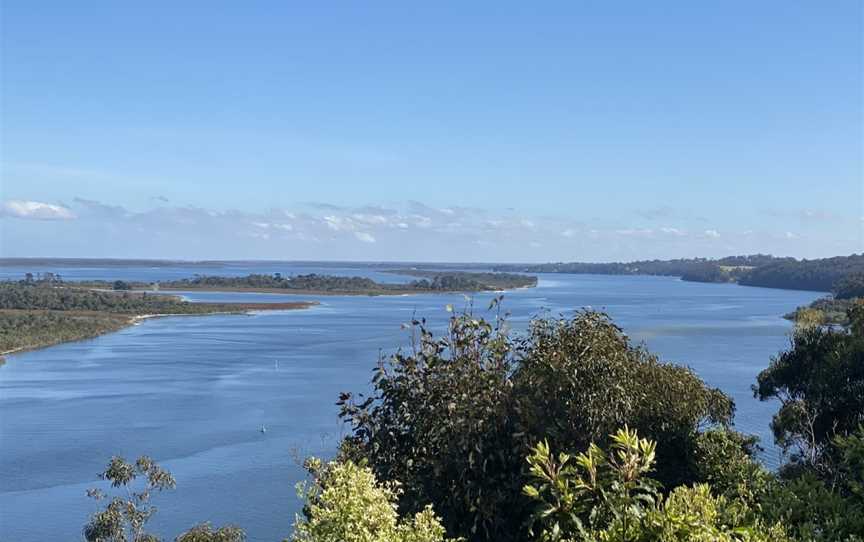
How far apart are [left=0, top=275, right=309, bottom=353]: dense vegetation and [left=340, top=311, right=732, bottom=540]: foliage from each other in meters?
55.7

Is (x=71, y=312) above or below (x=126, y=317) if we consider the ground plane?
above

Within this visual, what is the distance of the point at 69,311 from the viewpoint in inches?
3268

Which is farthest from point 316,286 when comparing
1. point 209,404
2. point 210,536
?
point 210,536

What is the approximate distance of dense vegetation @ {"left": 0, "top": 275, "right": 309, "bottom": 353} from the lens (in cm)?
6412

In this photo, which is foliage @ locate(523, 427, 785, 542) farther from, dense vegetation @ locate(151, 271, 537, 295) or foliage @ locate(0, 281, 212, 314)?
dense vegetation @ locate(151, 271, 537, 295)

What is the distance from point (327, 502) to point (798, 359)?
13267 mm

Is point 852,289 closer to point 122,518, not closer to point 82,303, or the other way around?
point 82,303

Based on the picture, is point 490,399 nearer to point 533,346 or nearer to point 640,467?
point 533,346

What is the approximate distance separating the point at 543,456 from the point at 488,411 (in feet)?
10.9

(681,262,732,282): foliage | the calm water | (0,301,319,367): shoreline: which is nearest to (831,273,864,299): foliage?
the calm water

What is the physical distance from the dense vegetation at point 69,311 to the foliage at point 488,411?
5574 cm

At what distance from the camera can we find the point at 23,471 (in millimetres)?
26359

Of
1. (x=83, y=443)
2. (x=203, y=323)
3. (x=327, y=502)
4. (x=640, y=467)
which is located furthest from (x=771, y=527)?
(x=203, y=323)

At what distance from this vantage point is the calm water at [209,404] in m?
23.0
